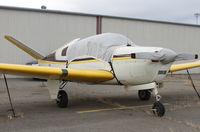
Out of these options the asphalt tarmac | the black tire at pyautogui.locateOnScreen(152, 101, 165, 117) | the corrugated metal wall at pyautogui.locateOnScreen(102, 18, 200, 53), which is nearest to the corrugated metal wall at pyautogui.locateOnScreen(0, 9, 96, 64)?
the corrugated metal wall at pyautogui.locateOnScreen(102, 18, 200, 53)

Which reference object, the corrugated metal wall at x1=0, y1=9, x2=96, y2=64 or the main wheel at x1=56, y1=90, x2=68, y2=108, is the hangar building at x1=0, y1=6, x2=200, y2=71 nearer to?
the corrugated metal wall at x1=0, y1=9, x2=96, y2=64

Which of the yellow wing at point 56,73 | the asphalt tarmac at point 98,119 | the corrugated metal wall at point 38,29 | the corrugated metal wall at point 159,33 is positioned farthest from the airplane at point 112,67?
the corrugated metal wall at point 159,33

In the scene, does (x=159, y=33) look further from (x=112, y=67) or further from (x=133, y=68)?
(x=133, y=68)

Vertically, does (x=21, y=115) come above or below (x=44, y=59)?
below

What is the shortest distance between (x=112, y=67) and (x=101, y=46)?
0.89 meters

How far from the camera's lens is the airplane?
5.42 metres

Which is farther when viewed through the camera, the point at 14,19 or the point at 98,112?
the point at 14,19

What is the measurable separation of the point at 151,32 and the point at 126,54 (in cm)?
2008

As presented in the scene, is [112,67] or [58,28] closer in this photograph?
[112,67]

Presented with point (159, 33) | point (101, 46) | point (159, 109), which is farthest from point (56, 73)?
point (159, 33)

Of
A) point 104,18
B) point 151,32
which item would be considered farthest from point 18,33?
point 151,32

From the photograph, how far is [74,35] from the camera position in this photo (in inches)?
848

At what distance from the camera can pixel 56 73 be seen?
5.74 meters

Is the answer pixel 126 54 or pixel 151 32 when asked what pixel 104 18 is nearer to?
pixel 151 32
